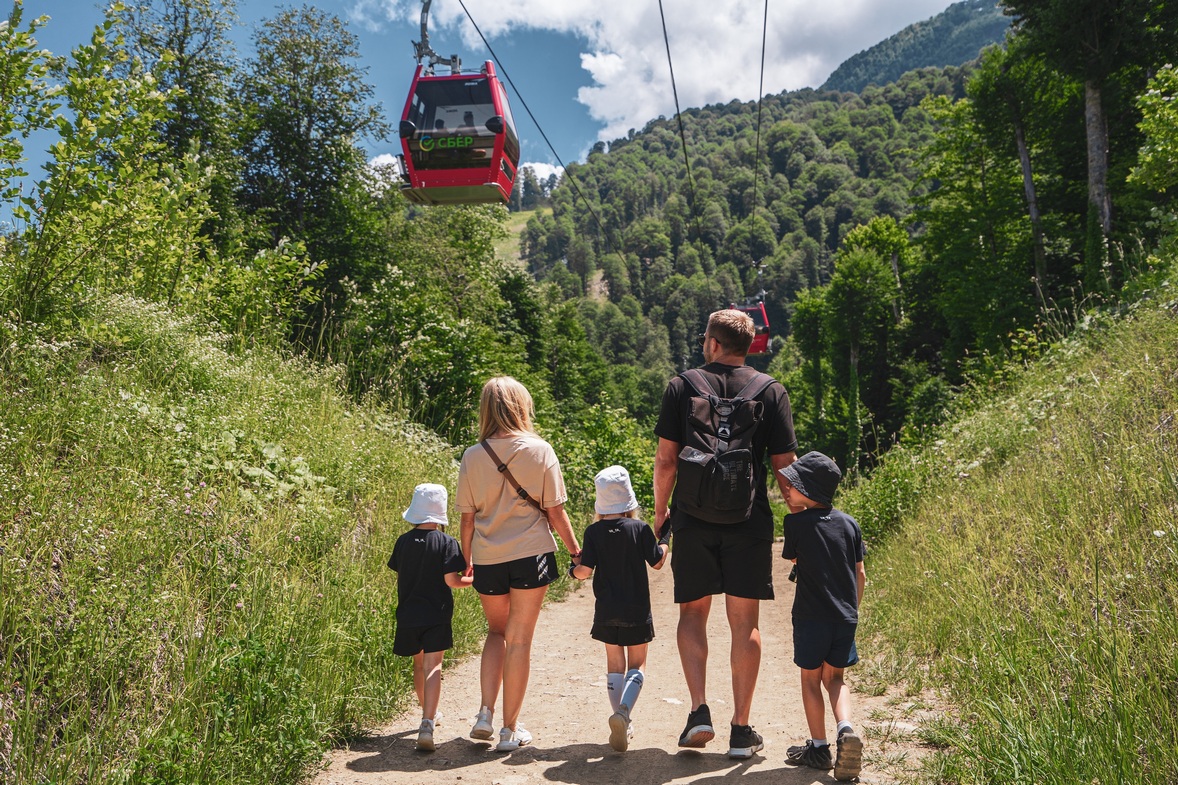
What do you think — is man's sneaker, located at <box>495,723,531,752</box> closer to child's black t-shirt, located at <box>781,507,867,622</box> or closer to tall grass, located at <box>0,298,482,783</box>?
tall grass, located at <box>0,298,482,783</box>

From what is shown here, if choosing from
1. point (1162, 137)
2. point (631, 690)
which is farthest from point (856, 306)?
point (631, 690)

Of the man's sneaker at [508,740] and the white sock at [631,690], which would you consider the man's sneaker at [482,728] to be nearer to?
the man's sneaker at [508,740]

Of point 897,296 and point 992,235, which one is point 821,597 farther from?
point 897,296

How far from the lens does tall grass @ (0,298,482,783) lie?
3.29 m

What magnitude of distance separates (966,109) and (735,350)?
33817mm

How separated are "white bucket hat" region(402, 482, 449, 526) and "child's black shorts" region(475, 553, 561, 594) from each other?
497mm

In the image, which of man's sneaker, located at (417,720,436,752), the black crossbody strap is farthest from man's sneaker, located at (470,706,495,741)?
the black crossbody strap

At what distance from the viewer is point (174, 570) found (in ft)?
14.1

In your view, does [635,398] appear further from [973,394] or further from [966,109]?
[973,394]

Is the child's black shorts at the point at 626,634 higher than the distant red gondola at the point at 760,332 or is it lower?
lower

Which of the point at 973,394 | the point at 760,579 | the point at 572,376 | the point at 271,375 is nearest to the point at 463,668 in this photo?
the point at 760,579

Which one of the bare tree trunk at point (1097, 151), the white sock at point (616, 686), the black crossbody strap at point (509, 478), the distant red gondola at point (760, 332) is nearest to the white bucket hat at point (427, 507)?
the black crossbody strap at point (509, 478)

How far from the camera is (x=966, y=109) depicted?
3262 cm

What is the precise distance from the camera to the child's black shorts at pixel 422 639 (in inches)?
177
